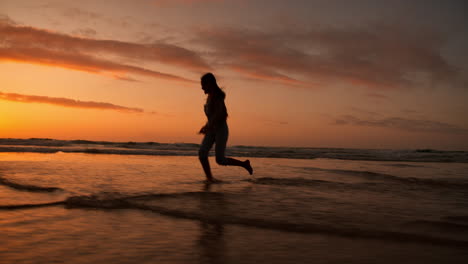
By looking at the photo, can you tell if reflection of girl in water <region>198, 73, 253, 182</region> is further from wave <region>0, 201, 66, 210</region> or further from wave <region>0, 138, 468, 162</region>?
wave <region>0, 138, 468, 162</region>

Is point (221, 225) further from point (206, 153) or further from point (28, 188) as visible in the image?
point (206, 153)

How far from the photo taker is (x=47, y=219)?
3156 mm

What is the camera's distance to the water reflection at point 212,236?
7.49 feet

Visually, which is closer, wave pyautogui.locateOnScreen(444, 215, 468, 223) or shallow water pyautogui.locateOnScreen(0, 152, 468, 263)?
shallow water pyautogui.locateOnScreen(0, 152, 468, 263)

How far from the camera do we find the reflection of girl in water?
6684 mm

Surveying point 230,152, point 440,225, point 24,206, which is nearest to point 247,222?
point 440,225

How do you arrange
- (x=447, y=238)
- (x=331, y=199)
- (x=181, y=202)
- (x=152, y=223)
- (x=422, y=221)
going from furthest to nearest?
(x=331, y=199) < (x=181, y=202) < (x=422, y=221) < (x=152, y=223) < (x=447, y=238)

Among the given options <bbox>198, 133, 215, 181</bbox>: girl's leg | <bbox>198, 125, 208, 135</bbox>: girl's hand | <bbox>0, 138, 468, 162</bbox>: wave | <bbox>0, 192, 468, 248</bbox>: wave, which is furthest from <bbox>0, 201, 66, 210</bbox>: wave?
<bbox>0, 138, 468, 162</bbox>: wave

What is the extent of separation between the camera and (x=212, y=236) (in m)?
2.78

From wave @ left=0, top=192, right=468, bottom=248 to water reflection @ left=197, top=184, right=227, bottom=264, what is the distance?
108 millimetres

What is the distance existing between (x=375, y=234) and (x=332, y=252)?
677mm

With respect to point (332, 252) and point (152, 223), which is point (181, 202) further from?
point (332, 252)

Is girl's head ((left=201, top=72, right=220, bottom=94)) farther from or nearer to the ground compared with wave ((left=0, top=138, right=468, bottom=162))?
farther from the ground

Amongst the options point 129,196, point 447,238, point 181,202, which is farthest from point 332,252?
point 129,196
